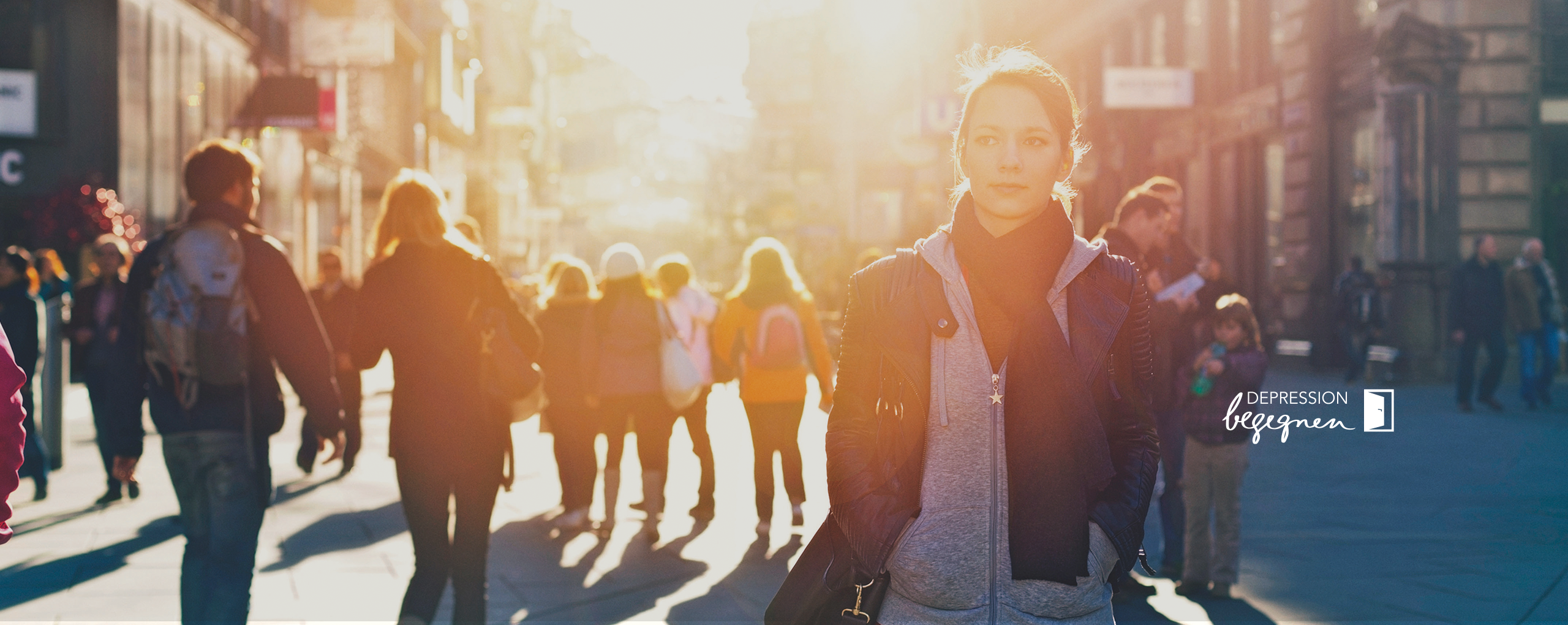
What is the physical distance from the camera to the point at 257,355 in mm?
4613

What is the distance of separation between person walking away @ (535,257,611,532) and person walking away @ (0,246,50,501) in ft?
10.6

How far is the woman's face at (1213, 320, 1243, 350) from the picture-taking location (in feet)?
20.8

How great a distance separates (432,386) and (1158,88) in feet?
72.8

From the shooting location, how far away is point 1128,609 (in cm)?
607

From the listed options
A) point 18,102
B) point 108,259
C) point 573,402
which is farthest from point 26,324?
point 18,102

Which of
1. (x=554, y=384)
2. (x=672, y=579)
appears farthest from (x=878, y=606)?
(x=554, y=384)

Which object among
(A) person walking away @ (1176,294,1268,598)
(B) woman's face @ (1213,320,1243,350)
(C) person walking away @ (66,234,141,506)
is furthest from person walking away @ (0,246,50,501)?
(B) woman's face @ (1213,320,1243,350)

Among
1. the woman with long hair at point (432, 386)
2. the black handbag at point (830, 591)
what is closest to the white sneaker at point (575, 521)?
the woman with long hair at point (432, 386)

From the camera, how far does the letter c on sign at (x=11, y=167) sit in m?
21.8

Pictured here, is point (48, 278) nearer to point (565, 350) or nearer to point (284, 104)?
point (565, 350)

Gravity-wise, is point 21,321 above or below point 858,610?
above

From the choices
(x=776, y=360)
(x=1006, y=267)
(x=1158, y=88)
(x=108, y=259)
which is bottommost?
(x=776, y=360)

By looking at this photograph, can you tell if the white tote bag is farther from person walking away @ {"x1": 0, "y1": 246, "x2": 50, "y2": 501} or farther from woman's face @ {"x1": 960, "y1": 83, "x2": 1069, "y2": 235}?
woman's face @ {"x1": 960, "y1": 83, "x2": 1069, "y2": 235}

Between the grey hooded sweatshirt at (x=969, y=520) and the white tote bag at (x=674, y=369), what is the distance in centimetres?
626
